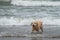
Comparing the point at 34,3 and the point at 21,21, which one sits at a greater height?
the point at 34,3

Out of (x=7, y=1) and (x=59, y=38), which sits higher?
(x=7, y=1)

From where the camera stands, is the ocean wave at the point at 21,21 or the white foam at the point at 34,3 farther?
the white foam at the point at 34,3

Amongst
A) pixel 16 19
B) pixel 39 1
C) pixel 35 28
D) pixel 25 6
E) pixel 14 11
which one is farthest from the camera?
pixel 39 1

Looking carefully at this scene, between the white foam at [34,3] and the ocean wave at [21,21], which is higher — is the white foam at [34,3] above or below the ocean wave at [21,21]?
above

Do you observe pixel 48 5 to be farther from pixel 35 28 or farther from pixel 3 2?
pixel 35 28

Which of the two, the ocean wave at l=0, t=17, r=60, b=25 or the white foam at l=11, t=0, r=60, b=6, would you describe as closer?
the ocean wave at l=0, t=17, r=60, b=25

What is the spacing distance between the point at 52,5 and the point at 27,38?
12355 millimetres

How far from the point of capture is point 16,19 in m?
14.1

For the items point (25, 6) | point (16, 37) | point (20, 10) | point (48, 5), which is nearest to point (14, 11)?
point (20, 10)

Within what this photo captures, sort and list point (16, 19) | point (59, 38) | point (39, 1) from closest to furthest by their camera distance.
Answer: point (59, 38) → point (16, 19) → point (39, 1)

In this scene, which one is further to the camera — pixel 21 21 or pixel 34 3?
pixel 34 3

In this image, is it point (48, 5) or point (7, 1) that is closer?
point (48, 5)

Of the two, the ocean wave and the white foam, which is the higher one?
the white foam

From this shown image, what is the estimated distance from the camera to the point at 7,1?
21.7m
